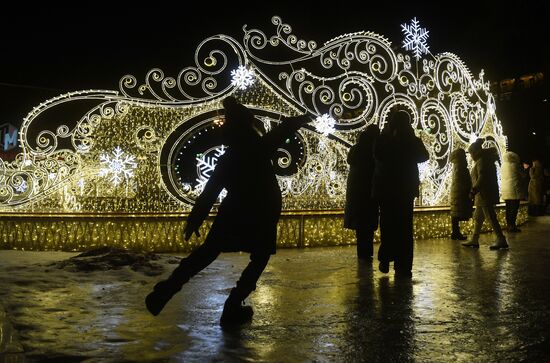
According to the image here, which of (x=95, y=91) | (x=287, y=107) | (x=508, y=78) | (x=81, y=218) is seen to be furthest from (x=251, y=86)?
(x=508, y=78)

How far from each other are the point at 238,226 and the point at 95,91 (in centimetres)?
505

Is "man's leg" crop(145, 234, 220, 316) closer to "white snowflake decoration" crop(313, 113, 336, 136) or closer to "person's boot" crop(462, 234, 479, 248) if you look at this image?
"white snowflake decoration" crop(313, 113, 336, 136)

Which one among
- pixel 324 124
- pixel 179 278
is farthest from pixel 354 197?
pixel 179 278

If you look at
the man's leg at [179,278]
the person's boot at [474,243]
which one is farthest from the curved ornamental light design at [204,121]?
the man's leg at [179,278]

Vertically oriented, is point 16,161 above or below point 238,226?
above

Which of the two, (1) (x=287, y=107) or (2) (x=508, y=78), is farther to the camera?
(2) (x=508, y=78)

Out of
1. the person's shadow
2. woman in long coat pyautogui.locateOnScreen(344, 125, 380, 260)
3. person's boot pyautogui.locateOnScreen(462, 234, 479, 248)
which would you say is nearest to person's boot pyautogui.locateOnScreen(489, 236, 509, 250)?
person's boot pyautogui.locateOnScreen(462, 234, 479, 248)

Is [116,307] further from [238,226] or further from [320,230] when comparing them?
[320,230]

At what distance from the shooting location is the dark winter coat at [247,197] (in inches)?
151

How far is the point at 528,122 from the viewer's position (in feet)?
106

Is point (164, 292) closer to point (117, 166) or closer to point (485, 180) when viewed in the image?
point (117, 166)

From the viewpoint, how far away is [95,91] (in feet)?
26.8

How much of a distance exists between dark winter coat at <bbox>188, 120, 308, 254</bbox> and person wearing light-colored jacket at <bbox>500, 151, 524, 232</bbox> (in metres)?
8.18

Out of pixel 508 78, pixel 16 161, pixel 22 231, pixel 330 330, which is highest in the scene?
pixel 508 78
